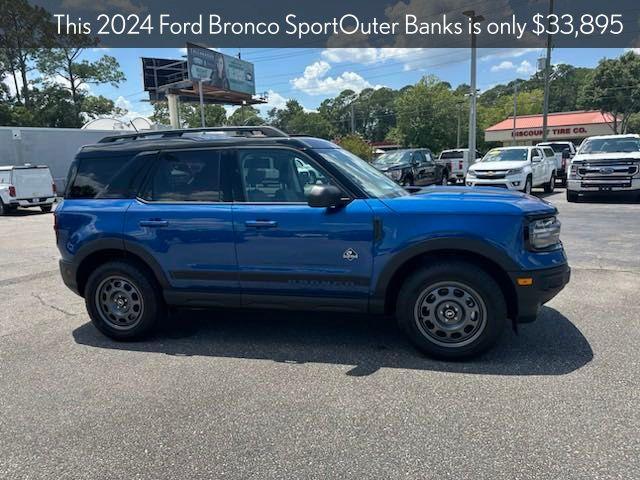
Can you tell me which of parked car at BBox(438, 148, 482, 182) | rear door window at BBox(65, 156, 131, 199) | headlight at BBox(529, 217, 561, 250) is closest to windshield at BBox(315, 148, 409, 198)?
headlight at BBox(529, 217, 561, 250)

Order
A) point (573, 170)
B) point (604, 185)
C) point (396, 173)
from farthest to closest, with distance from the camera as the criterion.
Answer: point (396, 173) → point (573, 170) → point (604, 185)

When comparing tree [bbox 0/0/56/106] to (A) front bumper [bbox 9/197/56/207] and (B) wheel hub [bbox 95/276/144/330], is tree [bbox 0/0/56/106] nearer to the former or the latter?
(A) front bumper [bbox 9/197/56/207]

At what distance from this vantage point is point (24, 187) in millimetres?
17312

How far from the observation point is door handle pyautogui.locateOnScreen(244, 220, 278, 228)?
4.05 metres

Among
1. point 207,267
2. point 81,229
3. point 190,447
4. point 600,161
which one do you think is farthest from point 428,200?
point 600,161

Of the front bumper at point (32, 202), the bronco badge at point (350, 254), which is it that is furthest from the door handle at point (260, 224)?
the front bumper at point (32, 202)

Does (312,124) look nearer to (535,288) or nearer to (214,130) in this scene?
A: (214,130)

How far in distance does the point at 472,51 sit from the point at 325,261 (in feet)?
68.0

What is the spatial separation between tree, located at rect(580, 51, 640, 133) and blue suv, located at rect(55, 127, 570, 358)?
48.7 metres

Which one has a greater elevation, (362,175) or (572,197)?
(362,175)

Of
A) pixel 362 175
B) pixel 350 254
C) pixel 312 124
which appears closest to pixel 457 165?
pixel 362 175

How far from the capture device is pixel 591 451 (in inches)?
105

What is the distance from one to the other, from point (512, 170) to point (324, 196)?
12.9 meters

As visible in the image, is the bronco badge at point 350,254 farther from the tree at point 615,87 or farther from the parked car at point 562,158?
the tree at point 615,87
